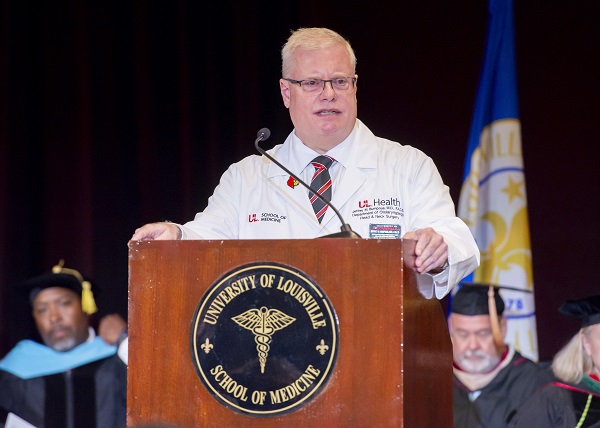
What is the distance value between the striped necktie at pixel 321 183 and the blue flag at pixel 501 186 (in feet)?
8.60

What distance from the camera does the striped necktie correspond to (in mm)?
2598

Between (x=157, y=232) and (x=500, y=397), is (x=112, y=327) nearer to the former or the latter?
(x=500, y=397)

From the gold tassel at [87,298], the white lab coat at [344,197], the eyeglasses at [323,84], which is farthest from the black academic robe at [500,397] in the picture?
the eyeglasses at [323,84]

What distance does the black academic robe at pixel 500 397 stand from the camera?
5.28 meters

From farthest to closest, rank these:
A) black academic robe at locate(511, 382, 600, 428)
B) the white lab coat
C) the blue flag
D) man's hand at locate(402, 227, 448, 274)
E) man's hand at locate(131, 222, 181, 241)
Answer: the blue flag < black academic robe at locate(511, 382, 600, 428) < the white lab coat < man's hand at locate(131, 222, 181, 241) < man's hand at locate(402, 227, 448, 274)

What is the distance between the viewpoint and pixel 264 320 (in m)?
1.85

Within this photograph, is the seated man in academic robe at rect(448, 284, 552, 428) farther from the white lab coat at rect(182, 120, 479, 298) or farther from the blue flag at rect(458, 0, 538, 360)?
the white lab coat at rect(182, 120, 479, 298)

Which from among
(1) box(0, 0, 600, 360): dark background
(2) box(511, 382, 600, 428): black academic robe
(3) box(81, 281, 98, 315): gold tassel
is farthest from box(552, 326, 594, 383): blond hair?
(3) box(81, 281, 98, 315): gold tassel

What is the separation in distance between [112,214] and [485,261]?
2.13 meters

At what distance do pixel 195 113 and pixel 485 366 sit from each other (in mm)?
2218

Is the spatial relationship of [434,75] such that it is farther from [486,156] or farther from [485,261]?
[485,261]

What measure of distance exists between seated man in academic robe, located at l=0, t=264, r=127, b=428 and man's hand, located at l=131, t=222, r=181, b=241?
3407mm

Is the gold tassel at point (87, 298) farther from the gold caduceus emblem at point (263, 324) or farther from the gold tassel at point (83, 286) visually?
the gold caduceus emblem at point (263, 324)

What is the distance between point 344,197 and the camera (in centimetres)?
258
